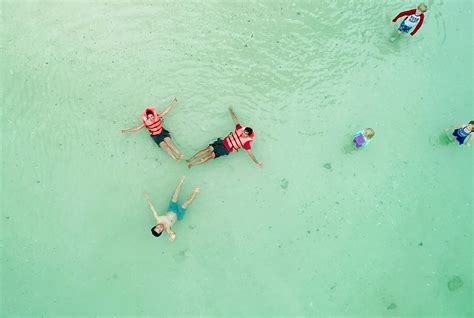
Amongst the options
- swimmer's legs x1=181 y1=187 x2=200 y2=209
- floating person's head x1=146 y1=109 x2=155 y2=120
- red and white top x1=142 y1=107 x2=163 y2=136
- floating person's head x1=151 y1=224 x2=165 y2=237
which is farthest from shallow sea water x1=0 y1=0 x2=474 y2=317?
floating person's head x1=151 y1=224 x2=165 y2=237

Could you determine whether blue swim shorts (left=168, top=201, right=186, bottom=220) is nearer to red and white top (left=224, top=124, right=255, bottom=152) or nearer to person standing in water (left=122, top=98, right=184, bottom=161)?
person standing in water (left=122, top=98, right=184, bottom=161)

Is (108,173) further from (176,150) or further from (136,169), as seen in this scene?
(176,150)

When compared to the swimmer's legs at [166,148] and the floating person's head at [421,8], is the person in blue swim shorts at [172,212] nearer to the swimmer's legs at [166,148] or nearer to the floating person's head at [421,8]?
the swimmer's legs at [166,148]

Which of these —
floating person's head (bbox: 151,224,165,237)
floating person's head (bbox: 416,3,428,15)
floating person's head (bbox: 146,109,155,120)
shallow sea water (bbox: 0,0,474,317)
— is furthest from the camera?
shallow sea water (bbox: 0,0,474,317)

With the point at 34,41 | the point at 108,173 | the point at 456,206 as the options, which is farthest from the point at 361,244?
the point at 34,41

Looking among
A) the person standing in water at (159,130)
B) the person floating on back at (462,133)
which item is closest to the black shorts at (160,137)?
the person standing in water at (159,130)

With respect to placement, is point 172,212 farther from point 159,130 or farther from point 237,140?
point 237,140

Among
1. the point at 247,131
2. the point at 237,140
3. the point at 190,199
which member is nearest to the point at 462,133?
the point at 247,131
